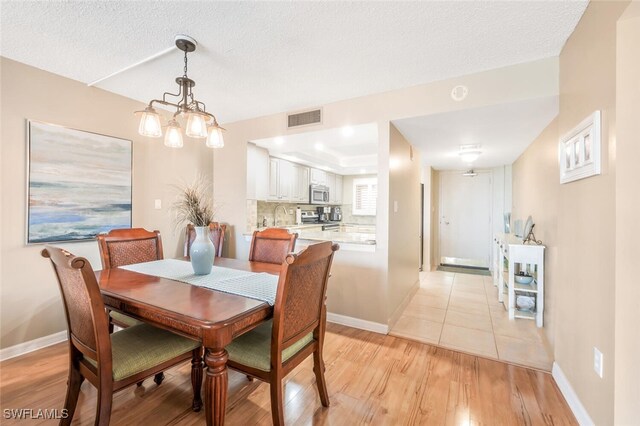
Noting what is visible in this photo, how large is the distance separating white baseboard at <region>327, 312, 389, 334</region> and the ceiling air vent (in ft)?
6.96

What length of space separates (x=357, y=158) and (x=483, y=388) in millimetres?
4123

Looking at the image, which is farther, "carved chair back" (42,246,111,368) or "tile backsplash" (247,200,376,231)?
"tile backsplash" (247,200,376,231)

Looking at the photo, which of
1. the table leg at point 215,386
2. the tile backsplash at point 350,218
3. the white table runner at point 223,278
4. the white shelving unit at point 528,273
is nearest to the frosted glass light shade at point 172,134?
the white table runner at point 223,278

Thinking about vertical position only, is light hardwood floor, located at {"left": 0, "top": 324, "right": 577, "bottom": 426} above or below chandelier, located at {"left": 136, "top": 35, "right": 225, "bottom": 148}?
below

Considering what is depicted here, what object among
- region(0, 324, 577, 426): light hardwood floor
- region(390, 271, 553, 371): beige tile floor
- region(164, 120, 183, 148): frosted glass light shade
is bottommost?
region(0, 324, 577, 426): light hardwood floor

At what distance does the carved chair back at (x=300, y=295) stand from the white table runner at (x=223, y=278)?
4.4 inches

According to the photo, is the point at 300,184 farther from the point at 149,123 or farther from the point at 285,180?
the point at 149,123

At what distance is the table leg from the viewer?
46.4 inches

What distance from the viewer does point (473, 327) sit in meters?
2.79

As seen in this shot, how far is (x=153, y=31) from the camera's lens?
5.98ft

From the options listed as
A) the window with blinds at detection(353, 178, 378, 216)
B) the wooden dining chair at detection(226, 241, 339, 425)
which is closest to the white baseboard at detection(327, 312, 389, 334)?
the wooden dining chair at detection(226, 241, 339, 425)

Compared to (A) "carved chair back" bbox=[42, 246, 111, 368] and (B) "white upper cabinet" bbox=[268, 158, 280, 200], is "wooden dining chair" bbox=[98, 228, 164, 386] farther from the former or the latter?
(B) "white upper cabinet" bbox=[268, 158, 280, 200]

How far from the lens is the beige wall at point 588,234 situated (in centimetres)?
129

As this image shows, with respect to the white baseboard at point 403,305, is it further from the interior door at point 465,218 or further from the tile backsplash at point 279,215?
the interior door at point 465,218
